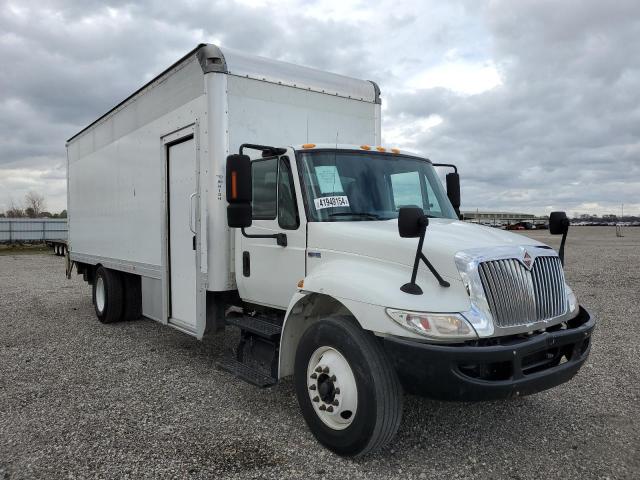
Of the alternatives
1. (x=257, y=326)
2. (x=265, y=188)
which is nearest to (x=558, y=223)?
(x=265, y=188)

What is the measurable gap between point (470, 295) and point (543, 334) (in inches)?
25.5

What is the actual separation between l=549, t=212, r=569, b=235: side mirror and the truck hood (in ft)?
1.36

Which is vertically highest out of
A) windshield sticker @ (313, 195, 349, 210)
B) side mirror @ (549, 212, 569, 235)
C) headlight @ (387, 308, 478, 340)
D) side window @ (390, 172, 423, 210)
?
side window @ (390, 172, 423, 210)

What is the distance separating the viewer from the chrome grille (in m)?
3.50

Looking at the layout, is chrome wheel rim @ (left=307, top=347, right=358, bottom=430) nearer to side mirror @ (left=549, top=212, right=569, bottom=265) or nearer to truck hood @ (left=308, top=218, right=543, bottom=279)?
truck hood @ (left=308, top=218, right=543, bottom=279)

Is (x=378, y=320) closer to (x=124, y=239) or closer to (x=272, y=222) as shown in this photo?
(x=272, y=222)

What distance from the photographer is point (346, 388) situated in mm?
3758

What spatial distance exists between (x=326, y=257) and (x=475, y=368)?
1454mm

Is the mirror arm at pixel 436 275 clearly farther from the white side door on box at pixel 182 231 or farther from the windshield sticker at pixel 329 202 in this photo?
the white side door on box at pixel 182 231

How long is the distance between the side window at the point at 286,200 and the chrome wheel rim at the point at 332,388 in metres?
1.20

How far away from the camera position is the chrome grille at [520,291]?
138 inches

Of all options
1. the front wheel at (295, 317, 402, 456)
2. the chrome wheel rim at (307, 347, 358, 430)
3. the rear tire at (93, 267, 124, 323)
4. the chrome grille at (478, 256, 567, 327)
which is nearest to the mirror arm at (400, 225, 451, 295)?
the chrome grille at (478, 256, 567, 327)

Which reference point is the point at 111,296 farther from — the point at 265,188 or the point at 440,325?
the point at 440,325

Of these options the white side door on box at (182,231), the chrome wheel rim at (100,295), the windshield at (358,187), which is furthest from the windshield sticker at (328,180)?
the chrome wheel rim at (100,295)
